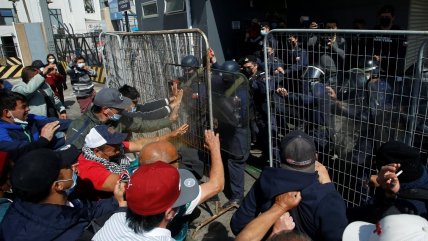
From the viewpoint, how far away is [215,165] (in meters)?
2.22

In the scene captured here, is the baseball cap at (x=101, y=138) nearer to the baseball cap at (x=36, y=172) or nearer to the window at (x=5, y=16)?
the baseball cap at (x=36, y=172)

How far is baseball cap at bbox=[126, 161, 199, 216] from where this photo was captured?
151cm

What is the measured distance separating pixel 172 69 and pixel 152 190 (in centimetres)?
247

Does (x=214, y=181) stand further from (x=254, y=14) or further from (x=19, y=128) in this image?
(x=254, y=14)

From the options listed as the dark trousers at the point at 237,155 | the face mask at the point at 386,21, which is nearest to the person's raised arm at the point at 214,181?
the dark trousers at the point at 237,155

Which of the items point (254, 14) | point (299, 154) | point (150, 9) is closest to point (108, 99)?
point (299, 154)

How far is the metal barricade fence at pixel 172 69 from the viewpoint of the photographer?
3.32m

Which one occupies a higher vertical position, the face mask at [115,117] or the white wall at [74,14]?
the white wall at [74,14]

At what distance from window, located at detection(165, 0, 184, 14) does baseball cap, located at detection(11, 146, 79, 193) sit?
286 inches

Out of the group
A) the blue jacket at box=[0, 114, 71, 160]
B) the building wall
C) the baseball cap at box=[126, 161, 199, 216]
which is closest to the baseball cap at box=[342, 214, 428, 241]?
the baseball cap at box=[126, 161, 199, 216]

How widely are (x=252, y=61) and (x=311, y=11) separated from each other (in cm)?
442

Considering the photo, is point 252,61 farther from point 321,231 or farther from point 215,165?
point 321,231

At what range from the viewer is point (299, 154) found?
5.87 feet

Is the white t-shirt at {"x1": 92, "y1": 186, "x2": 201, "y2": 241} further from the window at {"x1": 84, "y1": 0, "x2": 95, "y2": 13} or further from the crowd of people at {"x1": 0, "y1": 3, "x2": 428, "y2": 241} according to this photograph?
the window at {"x1": 84, "y1": 0, "x2": 95, "y2": 13}
